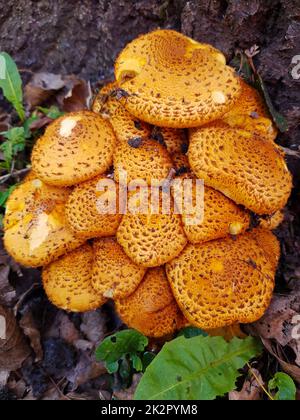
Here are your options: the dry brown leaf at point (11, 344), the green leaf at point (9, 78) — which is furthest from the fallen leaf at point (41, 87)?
the dry brown leaf at point (11, 344)

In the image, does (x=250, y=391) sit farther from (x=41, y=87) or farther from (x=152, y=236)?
(x=41, y=87)

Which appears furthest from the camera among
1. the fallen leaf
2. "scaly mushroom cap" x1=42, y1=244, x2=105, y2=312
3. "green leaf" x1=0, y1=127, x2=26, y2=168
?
the fallen leaf

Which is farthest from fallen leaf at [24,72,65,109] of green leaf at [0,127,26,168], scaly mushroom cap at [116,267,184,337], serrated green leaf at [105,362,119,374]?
serrated green leaf at [105,362,119,374]

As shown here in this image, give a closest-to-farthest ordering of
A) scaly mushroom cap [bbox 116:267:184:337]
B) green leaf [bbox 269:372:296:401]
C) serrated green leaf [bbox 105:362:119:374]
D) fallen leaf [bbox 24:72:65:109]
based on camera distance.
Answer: green leaf [bbox 269:372:296:401], scaly mushroom cap [bbox 116:267:184:337], serrated green leaf [bbox 105:362:119:374], fallen leaf [bbox 24:72:65:109]

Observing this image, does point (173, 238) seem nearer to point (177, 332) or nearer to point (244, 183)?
point (244, 183)

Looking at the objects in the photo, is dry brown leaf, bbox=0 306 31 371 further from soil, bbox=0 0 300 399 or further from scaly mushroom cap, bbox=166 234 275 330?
scaly mushroom cap, bbox=166 234 275 330

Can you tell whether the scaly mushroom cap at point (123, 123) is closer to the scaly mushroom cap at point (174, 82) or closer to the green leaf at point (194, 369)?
the scaly mushroom cap at point (174, 82)

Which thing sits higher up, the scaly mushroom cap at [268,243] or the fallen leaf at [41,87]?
the fallen leaf at [41,87]

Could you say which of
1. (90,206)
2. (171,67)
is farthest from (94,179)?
(171,67)

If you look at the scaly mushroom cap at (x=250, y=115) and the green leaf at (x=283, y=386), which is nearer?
the green leaf at (x=283, y=386)
